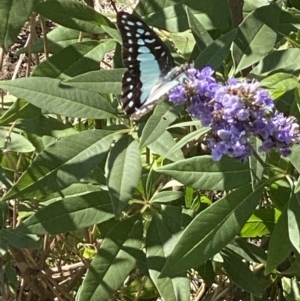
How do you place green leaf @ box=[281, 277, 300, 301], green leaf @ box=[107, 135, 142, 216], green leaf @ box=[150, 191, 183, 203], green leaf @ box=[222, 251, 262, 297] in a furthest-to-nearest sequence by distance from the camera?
green leaf @ box=[281, 277, 300, 301] < green leaf @ box=[222, 251, 262, 297] < green leaf @ box=[150, 191, 183, 203] < green leaf @ box=[107, 135, 142, 216]

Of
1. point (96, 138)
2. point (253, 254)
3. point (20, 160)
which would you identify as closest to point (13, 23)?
point (96, 138)

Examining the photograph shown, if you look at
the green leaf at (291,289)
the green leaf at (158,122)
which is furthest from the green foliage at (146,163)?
the green leaf at (291,289)

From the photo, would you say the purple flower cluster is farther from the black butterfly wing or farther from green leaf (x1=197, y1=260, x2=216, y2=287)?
green leaf (x1=197, y1=260, x2=216, y2=287)

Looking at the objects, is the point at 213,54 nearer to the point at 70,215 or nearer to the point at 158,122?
the point at 158,122

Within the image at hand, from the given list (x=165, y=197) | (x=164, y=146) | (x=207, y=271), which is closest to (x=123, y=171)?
(x=164, y=146)

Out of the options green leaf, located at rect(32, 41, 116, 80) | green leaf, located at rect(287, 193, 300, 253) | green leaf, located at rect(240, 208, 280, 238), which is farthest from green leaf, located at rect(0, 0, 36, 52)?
green leaf, located at rect(240, 208, 280, 238)

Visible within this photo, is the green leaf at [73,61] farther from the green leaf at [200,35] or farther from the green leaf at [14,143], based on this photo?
the green leaf at [200,35]

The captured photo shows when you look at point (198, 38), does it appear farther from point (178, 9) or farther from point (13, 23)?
point (13, 23)

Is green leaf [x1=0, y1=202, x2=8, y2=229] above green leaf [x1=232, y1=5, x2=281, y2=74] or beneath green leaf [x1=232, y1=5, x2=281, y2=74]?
beneath
